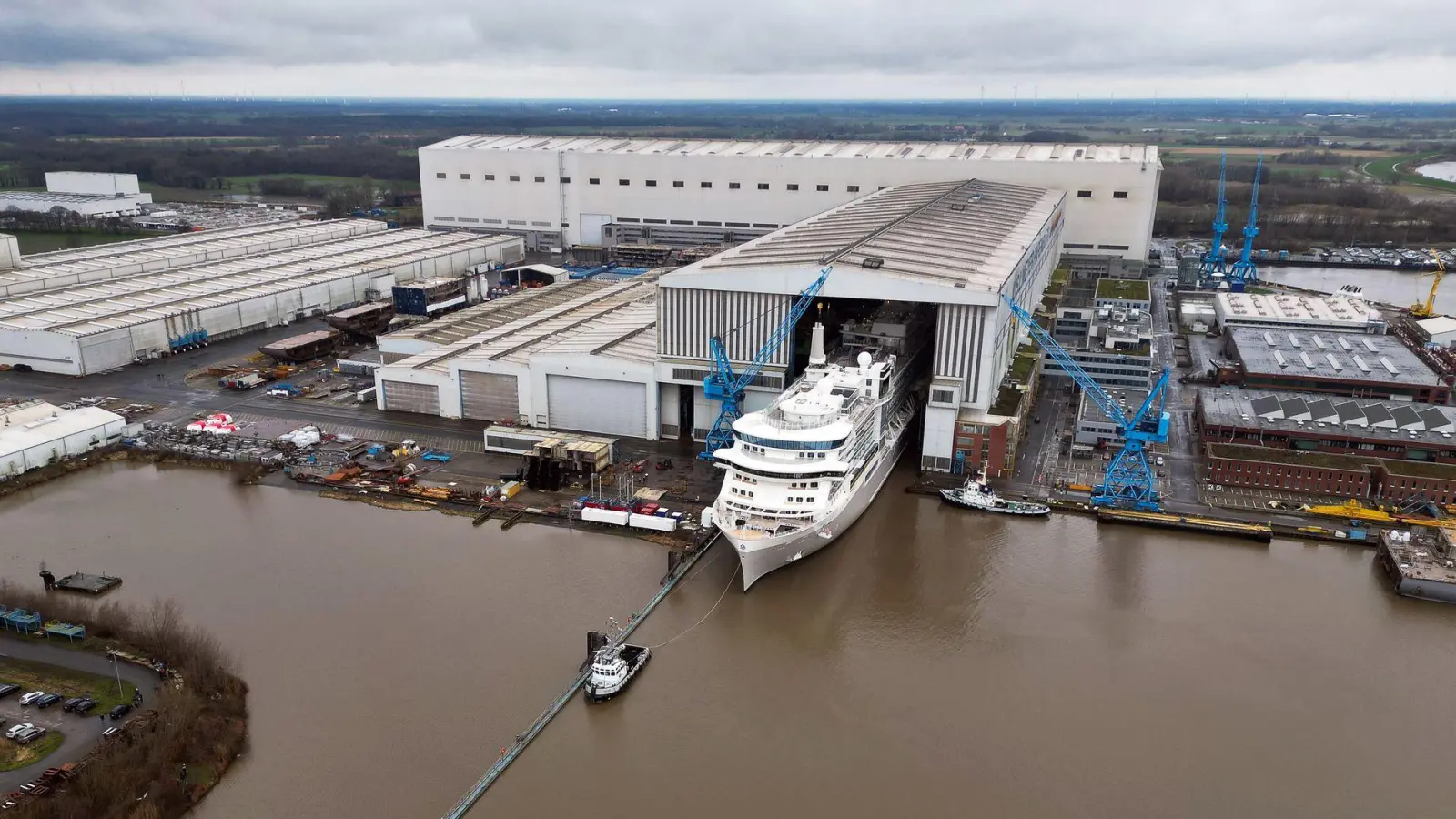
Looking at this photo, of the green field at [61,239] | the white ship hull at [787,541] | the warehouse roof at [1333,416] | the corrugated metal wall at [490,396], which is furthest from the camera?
the green field at [61,239]

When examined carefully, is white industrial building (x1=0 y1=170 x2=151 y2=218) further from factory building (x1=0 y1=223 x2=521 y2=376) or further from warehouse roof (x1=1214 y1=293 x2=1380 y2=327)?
warehouse roof (x1=1214 y1=293 x2=1380 y2=327)

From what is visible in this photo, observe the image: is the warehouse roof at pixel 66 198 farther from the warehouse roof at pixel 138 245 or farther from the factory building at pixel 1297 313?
→ the factory building at pixel 1297 313

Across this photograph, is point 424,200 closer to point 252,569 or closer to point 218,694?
point 252,569

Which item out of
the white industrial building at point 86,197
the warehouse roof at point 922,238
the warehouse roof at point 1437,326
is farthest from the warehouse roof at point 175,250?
the warehouse roof at point 1437,326

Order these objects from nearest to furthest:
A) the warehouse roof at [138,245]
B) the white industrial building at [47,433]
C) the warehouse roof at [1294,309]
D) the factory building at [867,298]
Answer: the white industrial building at [47,433], the factory building at [867,298], the warehouse roof at [1294,309], the warehouse roof at [138,245]

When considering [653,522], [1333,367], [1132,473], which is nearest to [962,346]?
[1132,473]

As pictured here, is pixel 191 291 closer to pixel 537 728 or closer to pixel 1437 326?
pixel 537 728

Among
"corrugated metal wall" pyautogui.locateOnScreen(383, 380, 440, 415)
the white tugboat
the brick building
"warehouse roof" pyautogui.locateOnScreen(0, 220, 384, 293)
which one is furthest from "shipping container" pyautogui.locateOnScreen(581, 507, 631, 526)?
"warehouse roof" pyautogui.locateOnScreen(0, 220, 384, 293)
